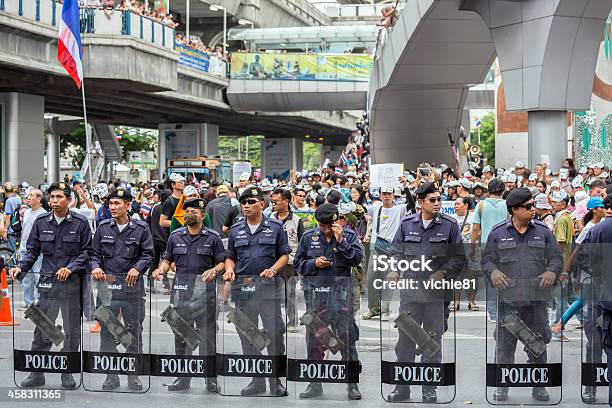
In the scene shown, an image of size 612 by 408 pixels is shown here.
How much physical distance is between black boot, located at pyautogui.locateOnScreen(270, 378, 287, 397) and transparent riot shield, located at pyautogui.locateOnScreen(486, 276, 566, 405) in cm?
176

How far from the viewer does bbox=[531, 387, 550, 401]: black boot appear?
8992mm

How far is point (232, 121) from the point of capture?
6000 centimetres

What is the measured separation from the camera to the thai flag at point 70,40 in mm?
18328

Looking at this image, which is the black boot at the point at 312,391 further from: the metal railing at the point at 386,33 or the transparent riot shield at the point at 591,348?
the metal railing at the point at 386,33

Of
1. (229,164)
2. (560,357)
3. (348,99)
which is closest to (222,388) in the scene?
(560,357)

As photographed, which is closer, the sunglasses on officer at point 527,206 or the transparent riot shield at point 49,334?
Answer: the sunglasses on officer at point 527,206

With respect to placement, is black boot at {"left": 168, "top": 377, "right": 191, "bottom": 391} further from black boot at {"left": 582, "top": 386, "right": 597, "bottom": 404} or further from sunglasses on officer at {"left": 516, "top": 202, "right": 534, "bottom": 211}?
black boot at {"left": 582, "top": 386, "right": 597, "bottom": 404}

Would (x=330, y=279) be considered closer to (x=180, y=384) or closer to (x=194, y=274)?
(x=194, y=274)

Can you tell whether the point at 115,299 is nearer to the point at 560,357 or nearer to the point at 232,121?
the point at 560,357

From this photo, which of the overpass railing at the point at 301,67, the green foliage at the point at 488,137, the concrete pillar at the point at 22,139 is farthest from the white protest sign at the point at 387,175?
the green foliage at the point at 488,137

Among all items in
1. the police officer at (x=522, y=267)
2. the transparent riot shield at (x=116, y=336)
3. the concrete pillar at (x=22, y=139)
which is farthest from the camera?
the concrete pillar at (x=22, y=139)

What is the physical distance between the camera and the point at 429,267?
9070 mm

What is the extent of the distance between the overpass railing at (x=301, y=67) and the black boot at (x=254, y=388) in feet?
129

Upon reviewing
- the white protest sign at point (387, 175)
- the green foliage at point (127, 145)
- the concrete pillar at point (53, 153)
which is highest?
the green foliage at point (127, 145)
